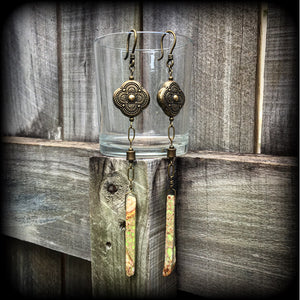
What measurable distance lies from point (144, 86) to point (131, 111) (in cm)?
8

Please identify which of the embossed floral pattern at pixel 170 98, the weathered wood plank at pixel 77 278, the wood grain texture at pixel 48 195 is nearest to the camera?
the embossed floral pattern at pixel 170 98

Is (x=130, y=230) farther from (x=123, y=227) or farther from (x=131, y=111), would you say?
(x=131, y=111)

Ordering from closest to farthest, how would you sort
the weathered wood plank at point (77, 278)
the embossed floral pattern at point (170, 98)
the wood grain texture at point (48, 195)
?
1. the embossed floral pattern at point (170, 98)
2. the wood grain texture at point (48, 195)
3. the weathered wood plank at point (77, 278)

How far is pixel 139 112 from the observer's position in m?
0.60

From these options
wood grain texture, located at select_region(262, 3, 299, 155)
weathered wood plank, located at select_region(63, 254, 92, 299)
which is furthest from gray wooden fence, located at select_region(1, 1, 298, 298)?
weathered wood plank, located at select_region(63, 254, 92, 299)

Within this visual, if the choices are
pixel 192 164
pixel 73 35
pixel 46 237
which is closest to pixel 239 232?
pixel 192 164

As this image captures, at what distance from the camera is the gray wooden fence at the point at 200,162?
2.01 ft

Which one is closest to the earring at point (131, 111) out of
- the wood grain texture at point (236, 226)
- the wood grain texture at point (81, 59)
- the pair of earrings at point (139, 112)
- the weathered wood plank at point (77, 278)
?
the pair of earrings at point (139, 112)

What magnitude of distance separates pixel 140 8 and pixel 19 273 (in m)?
0.89

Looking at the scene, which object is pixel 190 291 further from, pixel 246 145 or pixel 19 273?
pixel 19 273

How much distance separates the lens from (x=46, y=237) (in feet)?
2.84

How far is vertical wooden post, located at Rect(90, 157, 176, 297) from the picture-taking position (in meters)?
0.62

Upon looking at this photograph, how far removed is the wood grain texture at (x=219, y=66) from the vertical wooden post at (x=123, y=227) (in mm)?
157

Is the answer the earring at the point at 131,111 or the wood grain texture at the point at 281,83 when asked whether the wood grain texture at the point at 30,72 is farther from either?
the wood grain texture at the point at 281,83
